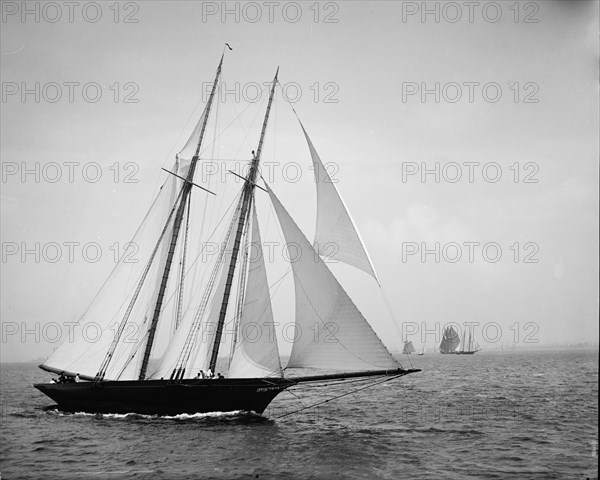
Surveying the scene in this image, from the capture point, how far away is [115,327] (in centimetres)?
3269

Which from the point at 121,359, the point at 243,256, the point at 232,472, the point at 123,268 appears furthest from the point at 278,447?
the point at 123,268

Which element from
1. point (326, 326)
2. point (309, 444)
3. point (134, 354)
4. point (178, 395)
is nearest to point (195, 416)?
point (178, 395)

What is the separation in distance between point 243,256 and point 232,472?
14796 mm

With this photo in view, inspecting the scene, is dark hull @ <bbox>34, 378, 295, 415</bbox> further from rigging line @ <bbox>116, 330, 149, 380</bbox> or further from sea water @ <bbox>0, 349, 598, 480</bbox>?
rigging line @ <bbox>116, 330, 149, 380</bbox>

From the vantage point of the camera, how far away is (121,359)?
106 ft

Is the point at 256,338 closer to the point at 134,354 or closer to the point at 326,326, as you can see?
the point at 326,326

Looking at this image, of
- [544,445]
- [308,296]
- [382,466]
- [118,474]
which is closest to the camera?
[118,474]

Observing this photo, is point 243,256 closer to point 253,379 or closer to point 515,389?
point 253,379

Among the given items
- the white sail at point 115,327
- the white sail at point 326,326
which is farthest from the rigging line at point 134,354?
the white sail at point 326,326

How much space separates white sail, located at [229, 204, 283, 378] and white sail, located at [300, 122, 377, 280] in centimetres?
453

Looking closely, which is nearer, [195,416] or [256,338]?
[256,338]

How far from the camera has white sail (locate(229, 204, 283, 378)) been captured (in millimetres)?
28000

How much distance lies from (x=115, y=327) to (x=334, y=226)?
53.7 feet

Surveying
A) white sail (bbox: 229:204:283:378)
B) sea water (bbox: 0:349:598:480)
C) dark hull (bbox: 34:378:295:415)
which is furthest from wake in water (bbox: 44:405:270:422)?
white sail (bbox: 229:204:283:378)
